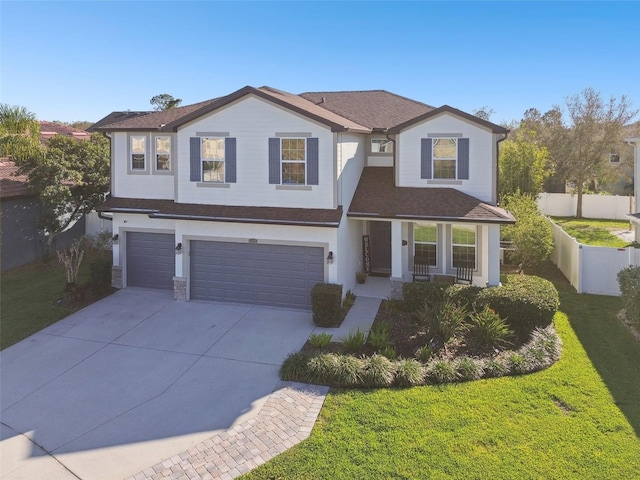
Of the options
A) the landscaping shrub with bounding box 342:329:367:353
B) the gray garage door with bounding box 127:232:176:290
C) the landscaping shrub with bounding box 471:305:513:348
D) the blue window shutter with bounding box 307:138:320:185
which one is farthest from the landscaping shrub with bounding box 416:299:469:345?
the gray garage door with bounding box 127:232:176:290

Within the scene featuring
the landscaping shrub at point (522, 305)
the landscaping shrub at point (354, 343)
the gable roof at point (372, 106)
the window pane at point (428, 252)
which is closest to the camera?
the landscaping shrub at point (354, 343)

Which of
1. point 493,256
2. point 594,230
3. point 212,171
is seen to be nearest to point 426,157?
point 493,256

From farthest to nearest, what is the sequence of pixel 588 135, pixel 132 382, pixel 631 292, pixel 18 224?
pixel 588 135
pixel 18 224
pixel 631 292
pixel 132 382

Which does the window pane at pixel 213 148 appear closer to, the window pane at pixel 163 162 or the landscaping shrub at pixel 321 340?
the window pane at pixel 163 162

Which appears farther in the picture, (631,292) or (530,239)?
(530,239)

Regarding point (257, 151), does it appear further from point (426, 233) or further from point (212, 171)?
point (426, 233)

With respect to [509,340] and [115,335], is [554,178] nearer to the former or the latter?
[509,340]

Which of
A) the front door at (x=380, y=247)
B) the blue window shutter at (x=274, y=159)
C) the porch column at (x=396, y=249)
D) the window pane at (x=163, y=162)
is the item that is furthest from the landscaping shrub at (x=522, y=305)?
the window pane at (x=163, y=162)
